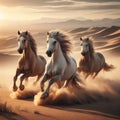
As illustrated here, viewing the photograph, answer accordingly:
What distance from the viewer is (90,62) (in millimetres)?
2688

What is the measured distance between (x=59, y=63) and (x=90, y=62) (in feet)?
1.15

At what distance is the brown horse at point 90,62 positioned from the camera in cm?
259

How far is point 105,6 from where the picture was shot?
2.69m

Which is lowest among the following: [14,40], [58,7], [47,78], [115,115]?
[115,115]

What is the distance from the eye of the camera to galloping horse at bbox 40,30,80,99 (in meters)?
2.31

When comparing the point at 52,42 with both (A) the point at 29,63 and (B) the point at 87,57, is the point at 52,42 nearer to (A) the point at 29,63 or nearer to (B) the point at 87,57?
(A) the point at 29,63

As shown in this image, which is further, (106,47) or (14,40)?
(106,47)

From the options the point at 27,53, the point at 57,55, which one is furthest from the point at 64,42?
the point at 27,53

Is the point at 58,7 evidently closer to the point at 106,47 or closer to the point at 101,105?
the point at 106,47

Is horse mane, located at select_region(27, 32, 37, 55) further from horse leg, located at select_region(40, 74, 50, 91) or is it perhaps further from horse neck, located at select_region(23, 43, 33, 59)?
horse leg, located at select_region(40, 74, 50, 91)

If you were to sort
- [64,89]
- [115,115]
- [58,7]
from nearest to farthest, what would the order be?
[115,115]
[64,89]
[58,7]

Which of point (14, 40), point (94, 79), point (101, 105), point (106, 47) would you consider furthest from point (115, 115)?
point (14, 40)

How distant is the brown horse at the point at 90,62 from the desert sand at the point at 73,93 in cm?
3

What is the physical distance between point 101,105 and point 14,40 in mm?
655
